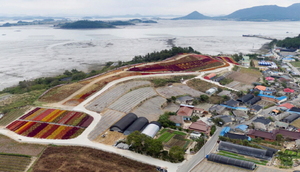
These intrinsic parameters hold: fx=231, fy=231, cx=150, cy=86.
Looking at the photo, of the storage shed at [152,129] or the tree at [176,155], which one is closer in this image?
the tree at [176,155]

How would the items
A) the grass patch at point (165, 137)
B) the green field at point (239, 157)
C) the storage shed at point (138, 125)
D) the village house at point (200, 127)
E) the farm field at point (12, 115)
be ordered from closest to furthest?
the green field at point (239, 157) → the grass patch at point (165, 137) → the storage shed at point (138, 125) → the village house at point (200, 127) → the farm field at point (12, 115)

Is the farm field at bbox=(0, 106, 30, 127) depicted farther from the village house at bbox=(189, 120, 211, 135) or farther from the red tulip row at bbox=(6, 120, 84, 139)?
the village house at bbox=(189, 120, 211, 135)

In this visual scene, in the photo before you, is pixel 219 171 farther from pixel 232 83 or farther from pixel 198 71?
pixel 198 71

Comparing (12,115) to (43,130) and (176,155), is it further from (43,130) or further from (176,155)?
(176,155)

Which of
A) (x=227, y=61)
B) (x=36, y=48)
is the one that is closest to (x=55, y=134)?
(x=227, y=61)

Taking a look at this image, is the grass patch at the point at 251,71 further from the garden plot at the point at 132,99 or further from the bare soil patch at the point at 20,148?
the bare soil patch at the point at 20,148

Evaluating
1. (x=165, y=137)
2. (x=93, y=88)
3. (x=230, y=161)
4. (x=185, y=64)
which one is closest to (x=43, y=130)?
(x=93, y=88)

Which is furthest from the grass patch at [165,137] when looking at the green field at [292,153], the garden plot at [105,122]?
the green field at [292,153]
